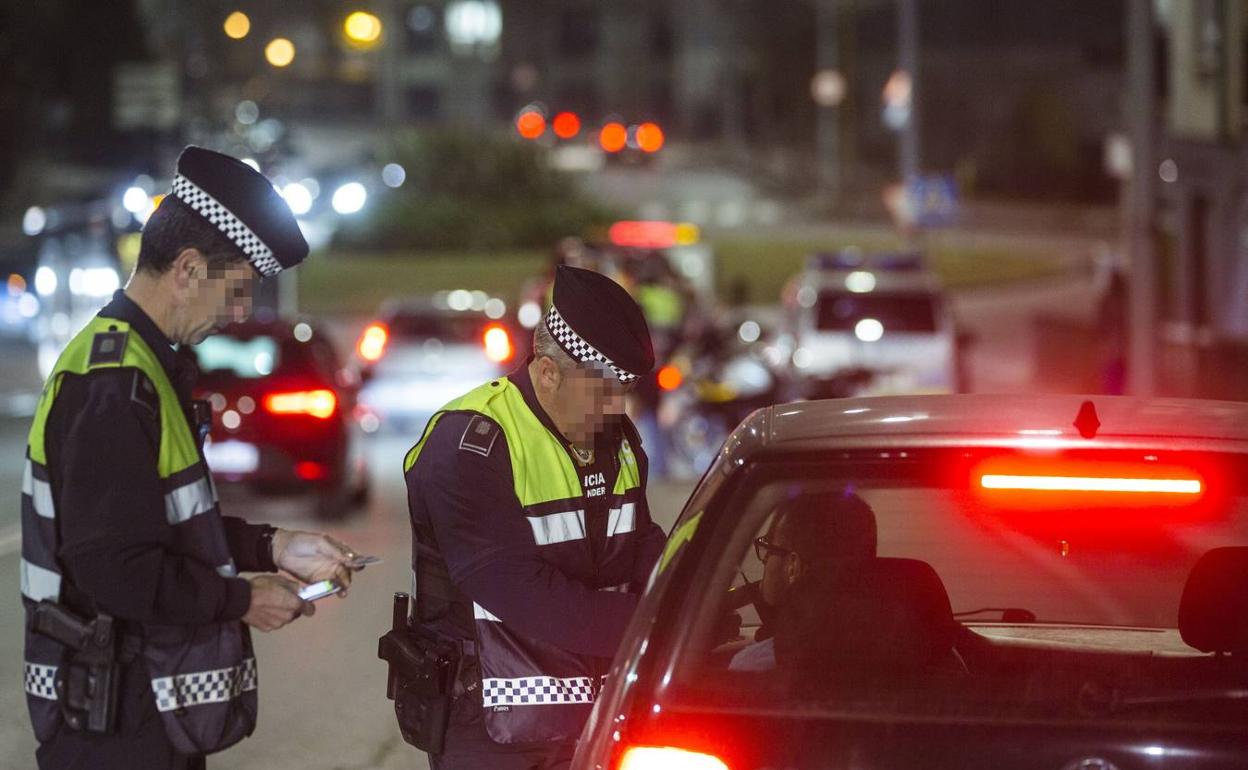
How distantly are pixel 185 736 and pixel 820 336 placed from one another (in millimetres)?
17260

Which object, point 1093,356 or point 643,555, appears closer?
point 643,555

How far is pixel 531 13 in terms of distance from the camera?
103188mm

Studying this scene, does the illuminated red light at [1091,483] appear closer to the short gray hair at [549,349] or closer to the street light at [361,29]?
the short gray hair at [549,349]

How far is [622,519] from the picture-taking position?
13.4 feet

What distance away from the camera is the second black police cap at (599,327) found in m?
3.79

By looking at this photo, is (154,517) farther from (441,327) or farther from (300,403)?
(441,327)

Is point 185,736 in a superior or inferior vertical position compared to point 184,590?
inferior

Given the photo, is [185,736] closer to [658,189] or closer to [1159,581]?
[1159,581]

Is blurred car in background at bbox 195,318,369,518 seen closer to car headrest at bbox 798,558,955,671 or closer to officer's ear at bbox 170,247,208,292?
officer's ear at bbox 170,247,208,292

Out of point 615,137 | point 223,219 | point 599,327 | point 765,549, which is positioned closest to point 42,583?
point 223,219

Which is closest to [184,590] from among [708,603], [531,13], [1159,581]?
[708,603]

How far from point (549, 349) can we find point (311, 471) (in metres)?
11.3

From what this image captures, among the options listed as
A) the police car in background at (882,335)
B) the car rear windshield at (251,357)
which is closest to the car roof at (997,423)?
the car rear windshield at (251,357)

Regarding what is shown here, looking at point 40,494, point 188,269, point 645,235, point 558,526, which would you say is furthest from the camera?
point 645,235
